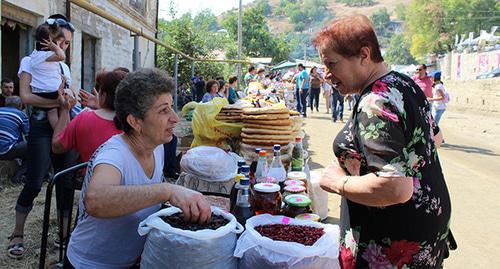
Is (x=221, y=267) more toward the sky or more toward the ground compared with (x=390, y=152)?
more toward the ground

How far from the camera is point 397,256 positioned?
1679 mm

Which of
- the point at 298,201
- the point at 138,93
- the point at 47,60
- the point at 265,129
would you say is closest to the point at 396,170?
the point at 298,201

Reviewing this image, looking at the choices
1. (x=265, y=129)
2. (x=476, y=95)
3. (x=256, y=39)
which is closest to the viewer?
(x=265, y=129)

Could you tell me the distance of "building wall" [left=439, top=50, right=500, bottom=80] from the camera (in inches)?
1456

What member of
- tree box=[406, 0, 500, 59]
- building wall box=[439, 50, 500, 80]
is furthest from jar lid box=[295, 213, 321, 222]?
tree box=[406, 0, 500, 59]

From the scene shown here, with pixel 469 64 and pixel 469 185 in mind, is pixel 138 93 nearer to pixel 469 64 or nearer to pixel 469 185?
pixel 469 185

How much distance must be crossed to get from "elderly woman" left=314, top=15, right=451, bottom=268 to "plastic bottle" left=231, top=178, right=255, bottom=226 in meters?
0.41

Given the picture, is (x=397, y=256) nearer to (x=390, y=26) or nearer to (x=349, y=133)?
(x=349, y=133)

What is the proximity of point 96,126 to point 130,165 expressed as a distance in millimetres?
1067

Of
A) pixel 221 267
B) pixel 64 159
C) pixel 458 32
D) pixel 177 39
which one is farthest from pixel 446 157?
pixel 458 32

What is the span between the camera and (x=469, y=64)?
1623 inches

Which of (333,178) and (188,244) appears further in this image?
(333,178)

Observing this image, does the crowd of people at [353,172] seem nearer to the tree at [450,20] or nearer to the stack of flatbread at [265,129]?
the stack of flatbread at [265,129]

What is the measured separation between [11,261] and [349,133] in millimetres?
3160
